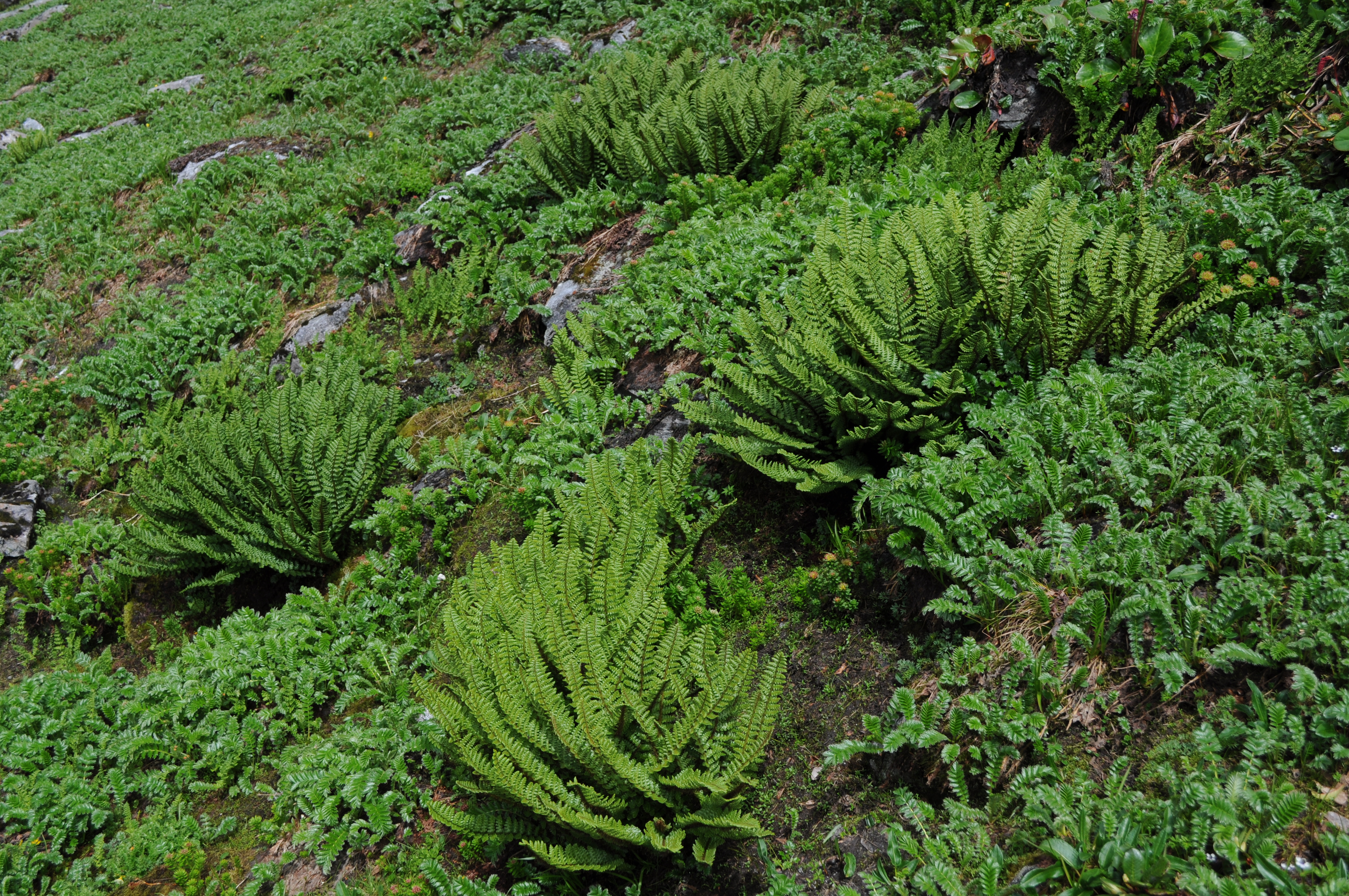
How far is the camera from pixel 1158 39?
17.1 feet

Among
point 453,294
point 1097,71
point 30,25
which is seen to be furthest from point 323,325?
point 30,25

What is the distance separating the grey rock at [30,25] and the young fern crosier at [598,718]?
84.6 ft

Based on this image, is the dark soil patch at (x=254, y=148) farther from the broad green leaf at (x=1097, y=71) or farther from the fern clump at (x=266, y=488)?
the broad green leaf at (x=1097, y=71)

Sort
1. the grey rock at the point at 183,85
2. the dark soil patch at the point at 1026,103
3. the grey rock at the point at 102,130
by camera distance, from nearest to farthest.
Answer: the dark soil patch at the point at 1026,103, the grey rock at the point at 102,130, the grey rock at the point at 183,85

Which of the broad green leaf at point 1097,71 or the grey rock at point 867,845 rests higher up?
the broad green leaf at point 1097,71

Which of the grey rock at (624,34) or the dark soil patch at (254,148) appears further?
the dark soil patch at (254,148)

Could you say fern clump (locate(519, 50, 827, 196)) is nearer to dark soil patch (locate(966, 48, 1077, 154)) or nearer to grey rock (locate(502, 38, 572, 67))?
dark soil patch (locate(966, 48, 1077, 154))

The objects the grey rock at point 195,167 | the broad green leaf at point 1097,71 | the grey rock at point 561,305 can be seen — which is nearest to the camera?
the broad green leaf at point 1097,71

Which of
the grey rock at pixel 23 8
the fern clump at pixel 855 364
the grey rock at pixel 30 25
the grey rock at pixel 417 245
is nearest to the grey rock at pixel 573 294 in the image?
the grey rock at pixel 417 245

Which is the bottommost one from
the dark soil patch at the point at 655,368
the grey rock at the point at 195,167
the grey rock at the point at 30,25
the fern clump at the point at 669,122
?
the dark soil patch at the point at 655,368

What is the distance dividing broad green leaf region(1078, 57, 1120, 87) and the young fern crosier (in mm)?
4356

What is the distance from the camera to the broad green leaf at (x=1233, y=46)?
502 cm

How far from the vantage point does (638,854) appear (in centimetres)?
322

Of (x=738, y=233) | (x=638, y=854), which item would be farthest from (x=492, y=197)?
(x=638, y=854)
